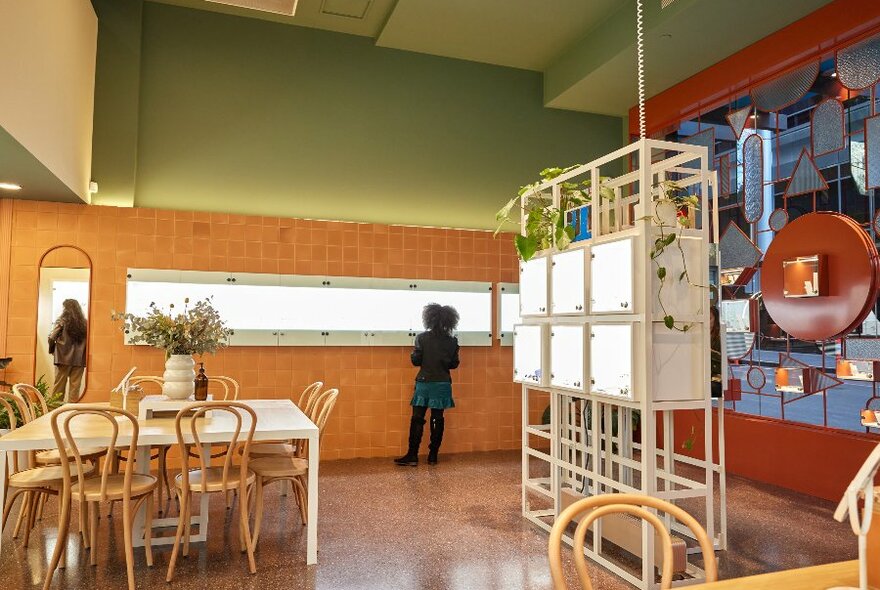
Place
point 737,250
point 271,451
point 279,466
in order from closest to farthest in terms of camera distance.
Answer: point 279,466 → point 271,451 → point 737,250

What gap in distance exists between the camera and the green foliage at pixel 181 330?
13.1 ft

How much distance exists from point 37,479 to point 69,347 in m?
2.46

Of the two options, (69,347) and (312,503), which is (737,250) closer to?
A: (312,503)

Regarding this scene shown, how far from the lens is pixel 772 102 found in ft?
17.6

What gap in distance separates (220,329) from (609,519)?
2.71 m

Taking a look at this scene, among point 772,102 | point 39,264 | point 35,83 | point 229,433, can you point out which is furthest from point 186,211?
point 772,102

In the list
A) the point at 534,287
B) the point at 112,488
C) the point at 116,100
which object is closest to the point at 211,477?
the point at 112,488

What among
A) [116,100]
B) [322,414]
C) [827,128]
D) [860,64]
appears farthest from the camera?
[116,100]

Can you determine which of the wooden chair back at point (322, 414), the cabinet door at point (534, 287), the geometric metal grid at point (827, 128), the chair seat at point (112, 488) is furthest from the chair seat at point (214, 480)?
the geometric metal grid at point (827, 128)

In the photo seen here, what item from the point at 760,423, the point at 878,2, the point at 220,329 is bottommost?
the point at 760,423

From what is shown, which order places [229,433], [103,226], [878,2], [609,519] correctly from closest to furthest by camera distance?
1. [229,433]
2. [609,519]
3. [878,2]
4. [103,226]

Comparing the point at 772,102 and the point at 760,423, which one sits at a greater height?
the point at 772,102

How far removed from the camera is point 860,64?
4613mm

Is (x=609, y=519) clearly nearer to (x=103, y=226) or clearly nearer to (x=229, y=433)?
(x=229, y=433)
